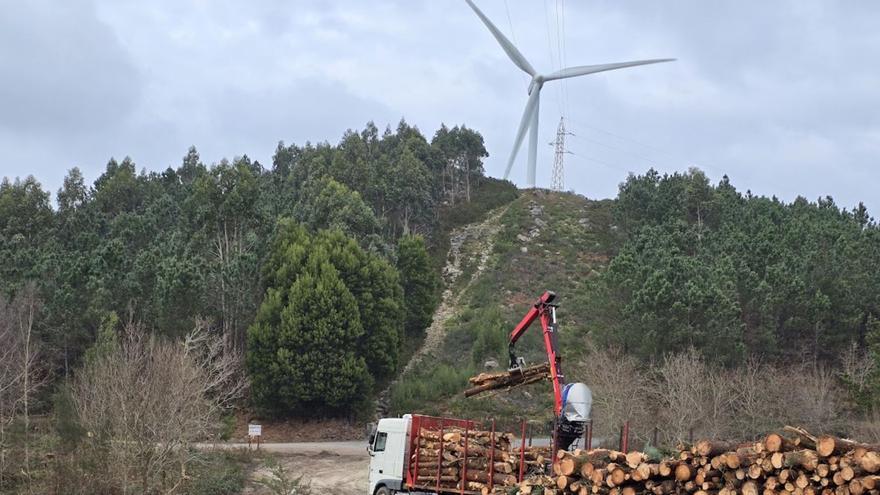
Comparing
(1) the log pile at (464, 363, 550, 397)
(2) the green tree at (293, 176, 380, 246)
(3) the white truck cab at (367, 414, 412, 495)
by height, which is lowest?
(3) the white truck cab at (367, 414, 412, 495)

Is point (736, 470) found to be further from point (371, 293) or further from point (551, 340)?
point (371, 293)

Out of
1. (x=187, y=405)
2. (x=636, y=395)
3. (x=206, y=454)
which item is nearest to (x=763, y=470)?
(x=187, y=405)

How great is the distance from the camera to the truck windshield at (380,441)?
24433 mm

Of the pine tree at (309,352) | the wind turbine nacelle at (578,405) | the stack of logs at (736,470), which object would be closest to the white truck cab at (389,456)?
the wind turbine nacelle at (578,405)

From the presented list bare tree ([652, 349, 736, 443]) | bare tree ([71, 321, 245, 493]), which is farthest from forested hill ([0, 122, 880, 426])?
bare tree ([71, 321, 245, 493])

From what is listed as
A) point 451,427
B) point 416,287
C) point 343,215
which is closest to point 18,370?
point 451,427

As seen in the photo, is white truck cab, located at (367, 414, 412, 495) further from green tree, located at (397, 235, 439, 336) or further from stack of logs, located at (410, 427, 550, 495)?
green tree, located at (397, 235, 439, 336)

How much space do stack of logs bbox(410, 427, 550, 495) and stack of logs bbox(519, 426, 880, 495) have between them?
3.04 m

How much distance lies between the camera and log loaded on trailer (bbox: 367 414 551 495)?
829 inches

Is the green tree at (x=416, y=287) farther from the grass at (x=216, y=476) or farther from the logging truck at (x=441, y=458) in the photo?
the logging truck at (x=441, y=458)

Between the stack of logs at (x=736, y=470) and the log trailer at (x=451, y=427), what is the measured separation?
83.0 inches

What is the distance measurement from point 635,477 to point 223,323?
1776 inches

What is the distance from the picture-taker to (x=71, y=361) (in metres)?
57.5

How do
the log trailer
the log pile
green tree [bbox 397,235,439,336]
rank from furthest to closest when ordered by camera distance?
green tree [bbox 397,235,439,336]
the log pile
the log trailer
